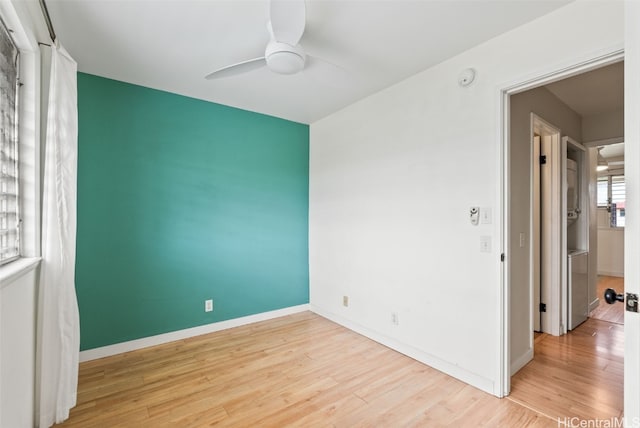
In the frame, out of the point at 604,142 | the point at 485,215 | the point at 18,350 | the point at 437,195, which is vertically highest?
the point at 604,142

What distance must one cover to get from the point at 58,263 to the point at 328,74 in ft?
7.85

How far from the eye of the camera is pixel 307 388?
210 centimetres

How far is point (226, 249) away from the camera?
321 centimetres

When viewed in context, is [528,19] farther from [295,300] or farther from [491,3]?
[295,300]

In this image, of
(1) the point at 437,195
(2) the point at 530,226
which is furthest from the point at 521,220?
(1) the point at 437,195

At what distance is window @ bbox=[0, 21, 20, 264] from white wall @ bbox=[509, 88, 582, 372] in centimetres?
320

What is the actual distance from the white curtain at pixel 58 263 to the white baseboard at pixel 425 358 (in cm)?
237

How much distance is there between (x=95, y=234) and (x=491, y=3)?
343 cm

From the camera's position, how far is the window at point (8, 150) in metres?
1.45

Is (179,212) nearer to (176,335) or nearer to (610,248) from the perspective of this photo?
(176,335)

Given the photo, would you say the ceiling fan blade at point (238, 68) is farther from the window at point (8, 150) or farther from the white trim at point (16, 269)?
the white trim at point (16, 269)

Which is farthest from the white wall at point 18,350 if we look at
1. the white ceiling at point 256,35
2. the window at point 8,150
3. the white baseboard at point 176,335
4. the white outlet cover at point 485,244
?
the white outlet cover at point 485,244

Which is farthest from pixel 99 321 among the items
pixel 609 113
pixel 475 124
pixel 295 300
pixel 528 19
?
pixel 609 113

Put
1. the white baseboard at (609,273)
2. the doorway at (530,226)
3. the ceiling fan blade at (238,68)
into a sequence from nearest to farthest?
the ceiling fan blade at (238,68) → the doorway at (530,226) → the white baseboard at (609,273)
